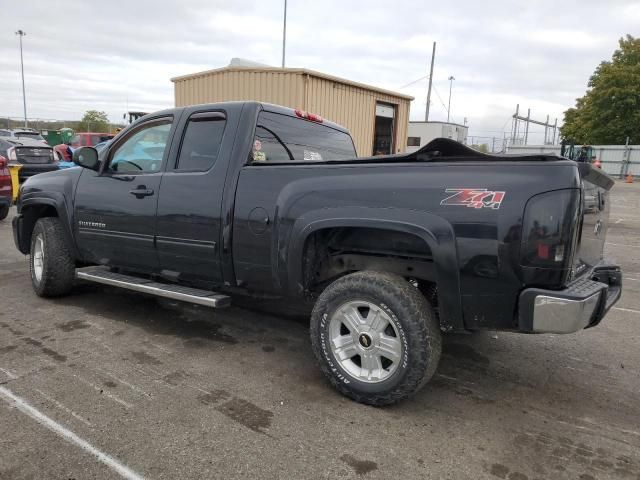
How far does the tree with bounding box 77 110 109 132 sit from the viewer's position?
177 ft

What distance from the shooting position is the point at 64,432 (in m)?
2.66

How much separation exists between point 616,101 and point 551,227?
138 ft

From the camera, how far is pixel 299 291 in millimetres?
3385

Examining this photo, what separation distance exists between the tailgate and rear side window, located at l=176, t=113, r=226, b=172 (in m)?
2.46

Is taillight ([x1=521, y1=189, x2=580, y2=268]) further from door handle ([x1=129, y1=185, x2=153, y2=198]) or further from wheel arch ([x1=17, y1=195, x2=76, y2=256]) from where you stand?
wheel arch ([x1=17, y1=195, x2=76, y2=256])

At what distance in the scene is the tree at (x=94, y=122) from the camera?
177ft

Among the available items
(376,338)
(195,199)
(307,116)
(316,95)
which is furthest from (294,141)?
(316,95)

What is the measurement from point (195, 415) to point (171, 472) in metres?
0.51

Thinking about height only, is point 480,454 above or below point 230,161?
below

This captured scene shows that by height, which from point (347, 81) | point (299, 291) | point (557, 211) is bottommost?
point (299, 291)

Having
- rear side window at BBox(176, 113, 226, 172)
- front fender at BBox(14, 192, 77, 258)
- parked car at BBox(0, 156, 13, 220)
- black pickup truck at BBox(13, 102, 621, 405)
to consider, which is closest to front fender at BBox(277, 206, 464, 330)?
black pickup truck at BBox(13, 102, 621, 405)

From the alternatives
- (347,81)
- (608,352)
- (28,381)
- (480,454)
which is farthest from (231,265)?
(347,81)

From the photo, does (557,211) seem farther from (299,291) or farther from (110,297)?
→ (110,297)

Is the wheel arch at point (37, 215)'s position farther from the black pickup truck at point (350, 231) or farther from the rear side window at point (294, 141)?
the rear side window at point (294, 141)
